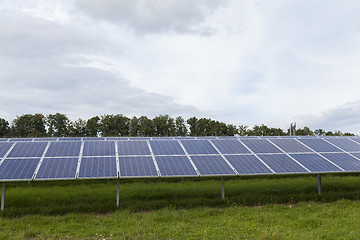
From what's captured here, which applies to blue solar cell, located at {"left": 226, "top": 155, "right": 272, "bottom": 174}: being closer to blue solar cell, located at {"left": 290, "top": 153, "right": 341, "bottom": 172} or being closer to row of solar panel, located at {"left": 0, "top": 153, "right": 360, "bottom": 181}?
row of solar panel, located at {"left": 0, "top": 153, "right": 360, "bottom": 181}

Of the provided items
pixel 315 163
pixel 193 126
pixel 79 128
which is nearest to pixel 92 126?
pixel 79 128

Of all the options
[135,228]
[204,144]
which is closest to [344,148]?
[204,144]

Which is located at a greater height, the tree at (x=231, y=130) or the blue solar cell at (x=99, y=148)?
the tree at (x=231, y=130)

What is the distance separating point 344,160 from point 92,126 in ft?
166

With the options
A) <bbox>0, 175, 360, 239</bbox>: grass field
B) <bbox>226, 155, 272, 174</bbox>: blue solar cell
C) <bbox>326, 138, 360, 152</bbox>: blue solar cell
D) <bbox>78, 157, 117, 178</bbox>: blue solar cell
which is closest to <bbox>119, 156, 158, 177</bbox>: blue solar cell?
<bbox>78, 157, 117, 178</bbox>: blue solar cell

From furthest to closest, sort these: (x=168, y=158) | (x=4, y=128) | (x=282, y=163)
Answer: (x=4, y=128) → (x=282, y=163) → (x=168, y=158)

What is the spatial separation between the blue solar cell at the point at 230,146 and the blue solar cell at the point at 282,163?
61.3 inches

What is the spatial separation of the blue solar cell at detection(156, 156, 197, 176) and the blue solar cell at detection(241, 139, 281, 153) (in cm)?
533

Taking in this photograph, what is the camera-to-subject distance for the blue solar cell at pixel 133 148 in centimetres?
1760

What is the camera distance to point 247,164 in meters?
16.8

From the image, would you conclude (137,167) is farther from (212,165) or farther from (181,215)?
(212,165)

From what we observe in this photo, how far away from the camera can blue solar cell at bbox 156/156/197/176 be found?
15.0 metres

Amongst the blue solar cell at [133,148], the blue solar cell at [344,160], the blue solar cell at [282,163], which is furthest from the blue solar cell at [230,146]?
the blue solar cell at [344,160]

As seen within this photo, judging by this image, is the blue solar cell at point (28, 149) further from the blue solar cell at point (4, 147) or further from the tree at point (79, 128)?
the tree at point (79, 128)
